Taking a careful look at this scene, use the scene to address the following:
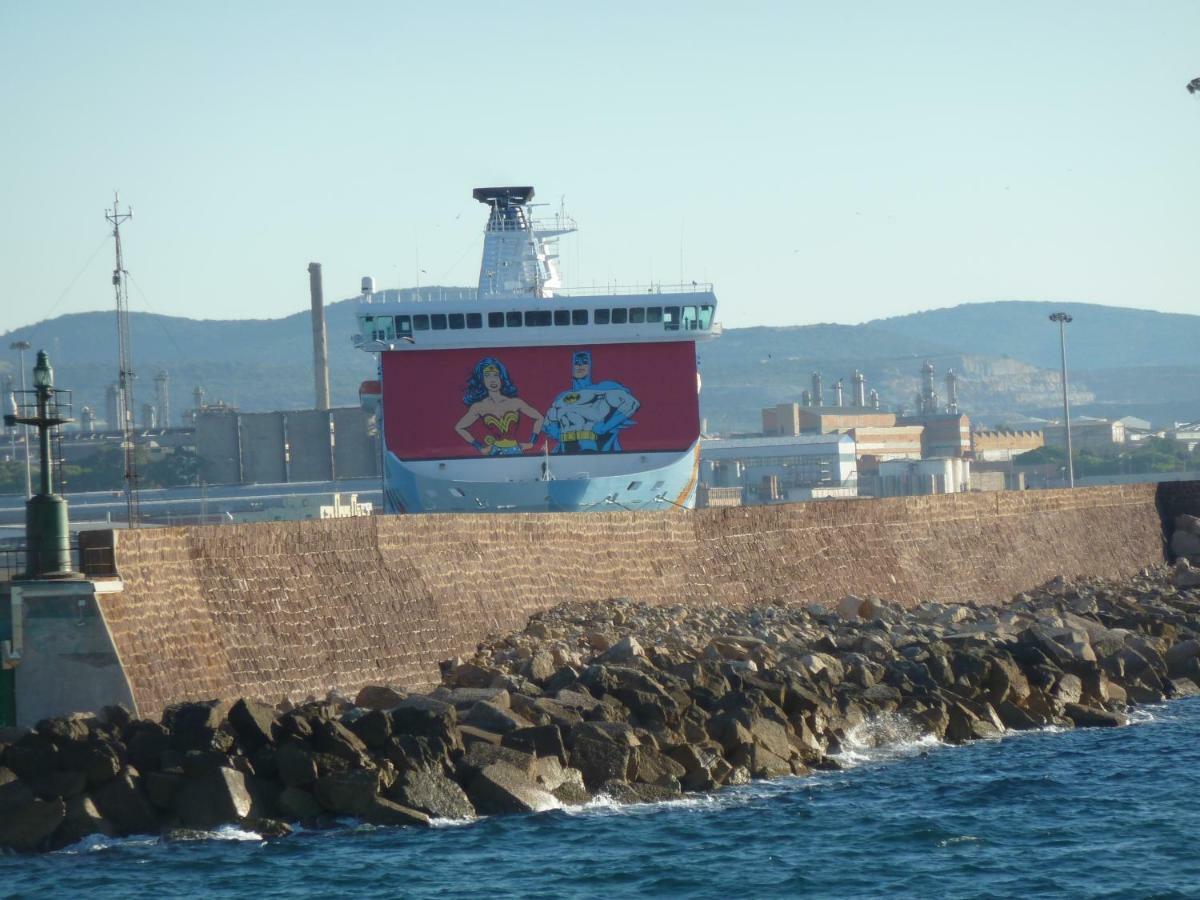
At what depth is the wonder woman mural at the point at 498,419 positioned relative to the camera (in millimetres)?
40094

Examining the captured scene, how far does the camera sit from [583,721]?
58.0ft

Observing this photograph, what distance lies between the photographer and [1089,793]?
18.0 meters

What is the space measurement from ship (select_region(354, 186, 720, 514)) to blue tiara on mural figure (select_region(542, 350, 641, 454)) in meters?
0.02

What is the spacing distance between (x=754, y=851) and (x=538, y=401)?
83.2ft

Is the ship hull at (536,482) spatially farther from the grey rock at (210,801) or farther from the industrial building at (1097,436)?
the industrial building at (1097,436)

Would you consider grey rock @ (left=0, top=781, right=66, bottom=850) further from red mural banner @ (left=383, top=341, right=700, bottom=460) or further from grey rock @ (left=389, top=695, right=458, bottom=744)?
red mural banner @ (left=383, top=341, right=700, bottom=460)

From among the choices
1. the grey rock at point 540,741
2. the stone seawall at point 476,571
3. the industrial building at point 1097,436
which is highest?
the industrial building at point 1097,436

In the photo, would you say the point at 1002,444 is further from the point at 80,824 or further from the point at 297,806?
the point at 80,824

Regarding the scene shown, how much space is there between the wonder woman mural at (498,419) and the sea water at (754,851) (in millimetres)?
22088

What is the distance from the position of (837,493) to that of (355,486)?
2170 centimetres

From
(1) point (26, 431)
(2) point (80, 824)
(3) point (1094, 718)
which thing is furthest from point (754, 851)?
(1) point (26, 431)

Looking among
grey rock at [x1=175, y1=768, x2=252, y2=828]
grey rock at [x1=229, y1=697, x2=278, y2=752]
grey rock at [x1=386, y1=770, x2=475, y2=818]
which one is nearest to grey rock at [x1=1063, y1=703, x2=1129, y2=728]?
grey rock at [x1=386, y1=770, x2=475, y2=818]

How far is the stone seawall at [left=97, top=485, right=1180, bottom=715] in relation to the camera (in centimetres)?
1738

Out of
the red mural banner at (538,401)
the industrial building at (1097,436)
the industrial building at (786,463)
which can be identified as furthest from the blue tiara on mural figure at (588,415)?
the industrial building at (1097,436)
